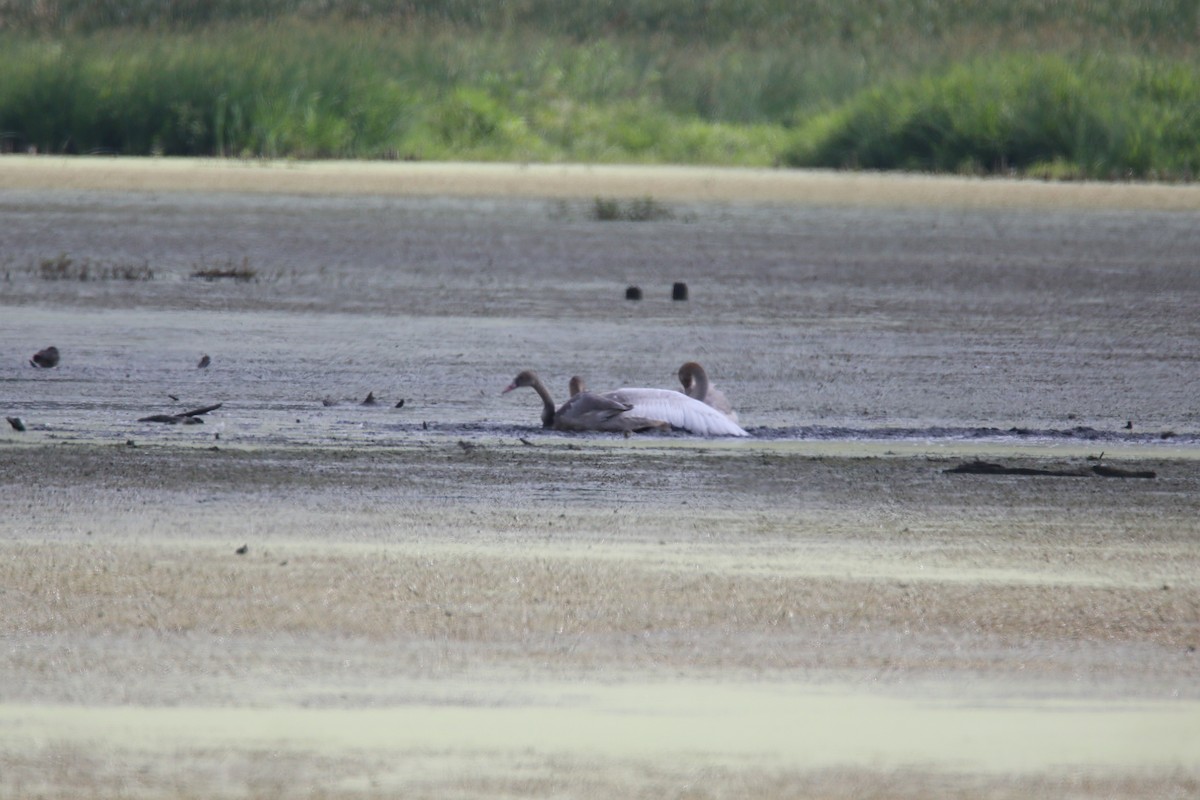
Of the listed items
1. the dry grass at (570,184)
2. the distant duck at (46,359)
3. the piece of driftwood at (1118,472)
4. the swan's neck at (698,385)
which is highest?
the swan's neck at (698,385)

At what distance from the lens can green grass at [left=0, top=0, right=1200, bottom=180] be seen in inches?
1167

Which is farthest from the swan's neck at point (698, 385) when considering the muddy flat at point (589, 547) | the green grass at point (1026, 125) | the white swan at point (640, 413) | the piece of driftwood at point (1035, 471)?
the green grass at point (1026, 125)

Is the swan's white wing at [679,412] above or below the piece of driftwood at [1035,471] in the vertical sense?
above

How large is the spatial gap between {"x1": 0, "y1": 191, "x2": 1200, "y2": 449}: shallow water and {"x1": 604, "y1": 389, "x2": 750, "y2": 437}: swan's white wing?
0.25m

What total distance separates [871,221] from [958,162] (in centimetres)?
835

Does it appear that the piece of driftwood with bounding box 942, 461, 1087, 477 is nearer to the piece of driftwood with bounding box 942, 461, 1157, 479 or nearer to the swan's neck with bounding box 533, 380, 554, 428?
the piece of driftwood with bounding box 942, 461, 1157, 479

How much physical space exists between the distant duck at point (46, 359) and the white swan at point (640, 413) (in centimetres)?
285

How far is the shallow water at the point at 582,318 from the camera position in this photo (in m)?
10.1

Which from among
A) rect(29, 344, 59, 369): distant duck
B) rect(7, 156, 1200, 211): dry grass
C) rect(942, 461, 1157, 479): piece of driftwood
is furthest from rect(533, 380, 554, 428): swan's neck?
rect(7, 156, 1200, 211): dry grass

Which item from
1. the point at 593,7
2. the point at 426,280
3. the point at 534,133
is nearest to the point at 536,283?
the point at 426,280

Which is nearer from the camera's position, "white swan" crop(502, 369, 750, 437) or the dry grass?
"white swan" crop(502, 369, 750, 437)

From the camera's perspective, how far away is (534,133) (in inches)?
1359

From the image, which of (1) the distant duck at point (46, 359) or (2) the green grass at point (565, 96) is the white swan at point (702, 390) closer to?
(1) the distant duck at point (46, 359)

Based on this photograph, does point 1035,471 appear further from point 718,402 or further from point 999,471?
point 718,402
